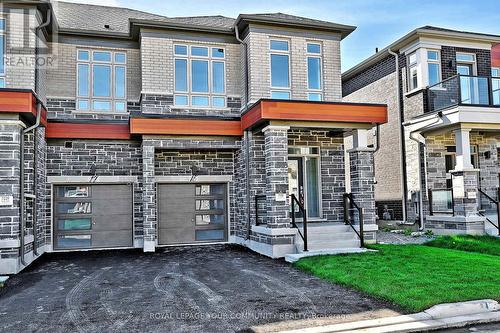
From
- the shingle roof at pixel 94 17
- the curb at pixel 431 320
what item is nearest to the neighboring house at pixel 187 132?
the shingle roof at pixel 94 17

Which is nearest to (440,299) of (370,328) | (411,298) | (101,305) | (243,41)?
(411,298)

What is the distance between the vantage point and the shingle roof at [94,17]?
13.7 metres

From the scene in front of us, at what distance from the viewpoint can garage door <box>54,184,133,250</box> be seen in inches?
499

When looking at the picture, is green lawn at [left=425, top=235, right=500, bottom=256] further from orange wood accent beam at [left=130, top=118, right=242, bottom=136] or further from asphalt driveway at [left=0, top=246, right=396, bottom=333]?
orange wood accent beam at [left=130, top=118, right=242, bottom=136]

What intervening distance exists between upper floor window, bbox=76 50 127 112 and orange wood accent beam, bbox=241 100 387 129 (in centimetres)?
442

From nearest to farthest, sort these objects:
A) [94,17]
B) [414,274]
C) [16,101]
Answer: [414,274]
[16,101]
[94,17]

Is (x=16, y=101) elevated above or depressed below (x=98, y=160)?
above

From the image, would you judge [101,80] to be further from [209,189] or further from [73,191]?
[209,189]

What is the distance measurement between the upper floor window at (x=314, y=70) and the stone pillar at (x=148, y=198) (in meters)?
5.18

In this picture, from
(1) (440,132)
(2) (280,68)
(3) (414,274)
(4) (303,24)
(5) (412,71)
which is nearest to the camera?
(3) (414,274)

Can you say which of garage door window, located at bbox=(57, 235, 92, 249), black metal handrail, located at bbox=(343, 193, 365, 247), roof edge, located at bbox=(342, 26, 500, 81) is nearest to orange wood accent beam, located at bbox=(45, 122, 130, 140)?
garage door window, located at bbox=(57, 235, 92, 249)

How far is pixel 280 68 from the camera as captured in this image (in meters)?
13.1

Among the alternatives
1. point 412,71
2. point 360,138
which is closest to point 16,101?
point 360,138

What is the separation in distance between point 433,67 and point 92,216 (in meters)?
12.2
